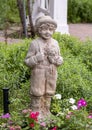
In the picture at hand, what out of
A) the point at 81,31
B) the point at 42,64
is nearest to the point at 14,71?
the point at 42,64

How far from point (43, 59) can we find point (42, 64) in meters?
0.07

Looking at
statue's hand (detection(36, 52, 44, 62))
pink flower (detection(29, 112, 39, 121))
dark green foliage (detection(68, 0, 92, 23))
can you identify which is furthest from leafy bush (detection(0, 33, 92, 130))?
dark green foliage (detection(68, 0, 92, 23))

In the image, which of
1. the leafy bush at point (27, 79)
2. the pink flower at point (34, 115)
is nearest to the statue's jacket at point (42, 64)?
the pink flower at point (34, 115)

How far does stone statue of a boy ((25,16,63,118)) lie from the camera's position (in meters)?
4.18

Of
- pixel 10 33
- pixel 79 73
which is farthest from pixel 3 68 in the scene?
pixel 10 33

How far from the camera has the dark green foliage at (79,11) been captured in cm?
1898

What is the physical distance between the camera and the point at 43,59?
13.7 ft

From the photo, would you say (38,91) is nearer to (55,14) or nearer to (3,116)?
(3,116)

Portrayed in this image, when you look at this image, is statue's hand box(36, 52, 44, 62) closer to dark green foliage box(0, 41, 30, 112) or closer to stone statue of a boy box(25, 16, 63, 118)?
stone statue of a boy box(25, 16, 63, 118)

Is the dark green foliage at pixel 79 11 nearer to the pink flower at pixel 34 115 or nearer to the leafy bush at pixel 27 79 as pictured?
the leafy bush at pixel 27 79

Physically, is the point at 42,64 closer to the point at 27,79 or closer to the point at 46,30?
the point at 46,30

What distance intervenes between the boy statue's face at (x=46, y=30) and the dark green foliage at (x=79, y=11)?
1472 centimetres

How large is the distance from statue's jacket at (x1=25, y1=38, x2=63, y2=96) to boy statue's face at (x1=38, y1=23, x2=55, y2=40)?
0.07 meters

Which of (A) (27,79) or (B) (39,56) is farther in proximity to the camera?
(A) (27,79)
